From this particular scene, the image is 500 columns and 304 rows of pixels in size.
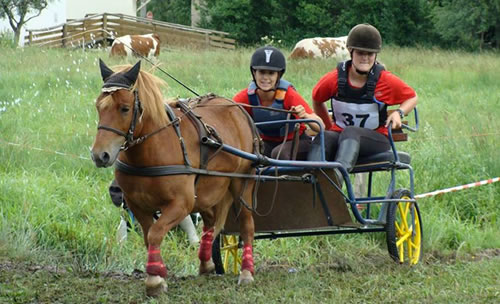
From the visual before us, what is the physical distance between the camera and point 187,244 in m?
8.73

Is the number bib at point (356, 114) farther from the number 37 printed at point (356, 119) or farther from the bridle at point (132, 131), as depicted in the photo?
the bridle at point (132, 131)

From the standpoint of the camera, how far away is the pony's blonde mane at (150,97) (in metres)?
5.91

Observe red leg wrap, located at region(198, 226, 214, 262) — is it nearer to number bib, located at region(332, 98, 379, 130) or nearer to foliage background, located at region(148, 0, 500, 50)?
number bib, located at region(332, 98, 379, 130)

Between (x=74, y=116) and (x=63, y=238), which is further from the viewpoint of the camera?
(x=74, y=116)

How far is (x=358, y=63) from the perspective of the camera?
7453mm

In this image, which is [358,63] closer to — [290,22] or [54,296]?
[54,296]

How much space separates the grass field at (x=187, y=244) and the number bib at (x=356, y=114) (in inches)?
46.4

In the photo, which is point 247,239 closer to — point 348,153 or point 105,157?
point 348,153

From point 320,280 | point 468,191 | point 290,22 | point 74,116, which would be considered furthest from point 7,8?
point 320,280

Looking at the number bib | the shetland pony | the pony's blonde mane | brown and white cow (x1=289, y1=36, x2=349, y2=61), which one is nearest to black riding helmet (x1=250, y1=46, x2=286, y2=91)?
the shetland pony

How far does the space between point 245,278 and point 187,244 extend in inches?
81.9

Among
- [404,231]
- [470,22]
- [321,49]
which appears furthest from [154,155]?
[470,22]

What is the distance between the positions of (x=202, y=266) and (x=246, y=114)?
125 centimetres

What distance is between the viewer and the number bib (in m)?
7.57
